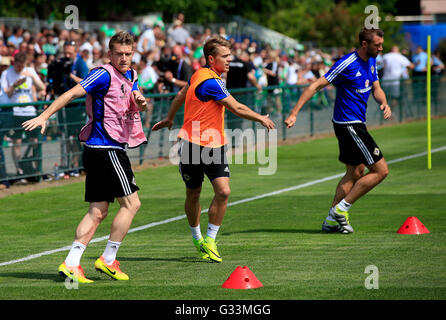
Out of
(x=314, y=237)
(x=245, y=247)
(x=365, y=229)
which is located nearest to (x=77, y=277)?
(x=245, y=247)

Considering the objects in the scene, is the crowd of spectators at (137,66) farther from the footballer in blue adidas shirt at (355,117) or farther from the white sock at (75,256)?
the white sock at (75,256)

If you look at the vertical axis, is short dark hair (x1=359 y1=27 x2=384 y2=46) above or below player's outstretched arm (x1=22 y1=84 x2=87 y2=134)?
above

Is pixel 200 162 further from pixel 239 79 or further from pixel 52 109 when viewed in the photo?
pixel 239 79

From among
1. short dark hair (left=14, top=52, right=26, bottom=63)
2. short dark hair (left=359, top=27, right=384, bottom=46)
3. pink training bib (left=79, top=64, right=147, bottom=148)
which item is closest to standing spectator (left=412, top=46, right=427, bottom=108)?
short dark hair (left=14, top=52, right=26, bottom=63)

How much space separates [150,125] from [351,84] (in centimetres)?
823

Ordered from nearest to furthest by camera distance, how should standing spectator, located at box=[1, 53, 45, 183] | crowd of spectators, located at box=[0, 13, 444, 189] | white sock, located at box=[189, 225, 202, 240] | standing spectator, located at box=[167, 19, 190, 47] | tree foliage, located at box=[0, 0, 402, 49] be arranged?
white sock, located at box=[189, 225, 202, 240] → standing spectator, located at box=[1, 53, 45, 183] → crowd of spectators, located at box=[0, 13, 444, 189] → standing spectator, located at box=[167, 19, 190, 47] → tree foliage, located at box=[0, 0, 402, 49]

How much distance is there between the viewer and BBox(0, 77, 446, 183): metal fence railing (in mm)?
14539

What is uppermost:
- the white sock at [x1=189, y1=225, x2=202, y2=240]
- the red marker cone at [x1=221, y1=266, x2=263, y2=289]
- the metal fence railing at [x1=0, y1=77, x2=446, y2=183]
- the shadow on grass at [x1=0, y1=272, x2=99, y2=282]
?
the metal fence railing at [x1=0, y1=77, x2=446, y2=183]

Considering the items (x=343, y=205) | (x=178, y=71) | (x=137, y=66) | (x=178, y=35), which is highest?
(x=178, y=35)

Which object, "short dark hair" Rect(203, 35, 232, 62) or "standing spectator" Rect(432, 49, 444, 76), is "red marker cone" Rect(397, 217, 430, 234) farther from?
"standing spectator" Rect(432, 49, 444, 76)

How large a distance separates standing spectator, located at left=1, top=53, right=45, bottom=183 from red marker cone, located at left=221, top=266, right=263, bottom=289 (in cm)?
819

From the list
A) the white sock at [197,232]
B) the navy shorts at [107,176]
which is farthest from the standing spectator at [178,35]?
the navy shorts at [107,176]

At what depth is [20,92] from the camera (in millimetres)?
15312

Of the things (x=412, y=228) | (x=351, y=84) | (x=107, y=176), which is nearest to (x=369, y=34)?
(x=351, y=84)
